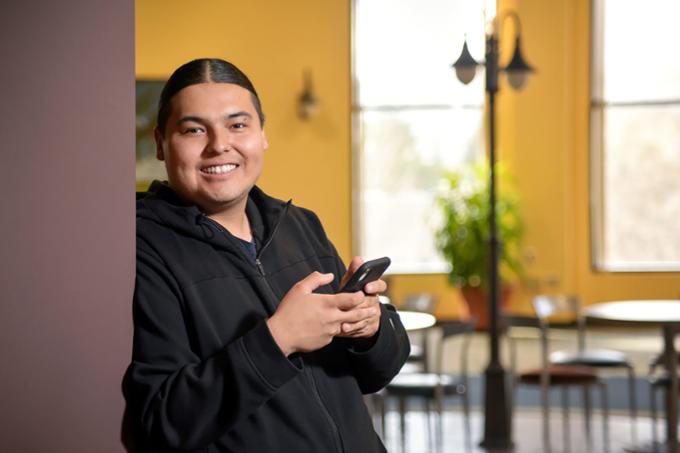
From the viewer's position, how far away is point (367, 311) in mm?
1340

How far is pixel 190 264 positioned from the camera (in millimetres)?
1285

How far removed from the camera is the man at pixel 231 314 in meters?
1.21

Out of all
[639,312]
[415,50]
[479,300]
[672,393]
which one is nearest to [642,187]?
[479,300]

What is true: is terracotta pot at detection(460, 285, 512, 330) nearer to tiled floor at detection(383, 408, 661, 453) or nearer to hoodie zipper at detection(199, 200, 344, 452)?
tiled floor at detection(383, 408, 661, 453)

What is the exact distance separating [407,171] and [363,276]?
31.0 feet

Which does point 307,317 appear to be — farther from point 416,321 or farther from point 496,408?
point 496,408

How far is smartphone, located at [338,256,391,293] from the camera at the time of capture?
1327mm

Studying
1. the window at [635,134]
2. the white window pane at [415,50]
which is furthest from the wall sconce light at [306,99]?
the window at [635,134]

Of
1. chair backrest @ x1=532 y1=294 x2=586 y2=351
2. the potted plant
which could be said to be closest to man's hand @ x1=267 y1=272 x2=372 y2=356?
chair backrest @ x1=532 y1=294 x2=586 y2=351

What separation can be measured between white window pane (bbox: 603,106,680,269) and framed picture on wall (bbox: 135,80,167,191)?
9.30 metres

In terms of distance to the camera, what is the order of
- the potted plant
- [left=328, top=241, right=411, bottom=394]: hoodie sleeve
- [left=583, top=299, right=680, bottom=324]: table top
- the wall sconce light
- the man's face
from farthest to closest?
the potted plant < [left=583, top=299, right=680, bottom=324]: table top < the wall sconce light < [left=328, top=241, right=411, bottom=394]: hoodie sleeve < the man's face

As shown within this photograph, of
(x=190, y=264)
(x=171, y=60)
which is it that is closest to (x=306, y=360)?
(x=190, y=264)

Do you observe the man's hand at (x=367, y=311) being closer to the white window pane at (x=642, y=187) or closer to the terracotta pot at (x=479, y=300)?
the terracotta pot at (x=479, y=300)

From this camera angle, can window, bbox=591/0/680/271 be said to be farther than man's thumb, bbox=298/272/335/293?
Yes
